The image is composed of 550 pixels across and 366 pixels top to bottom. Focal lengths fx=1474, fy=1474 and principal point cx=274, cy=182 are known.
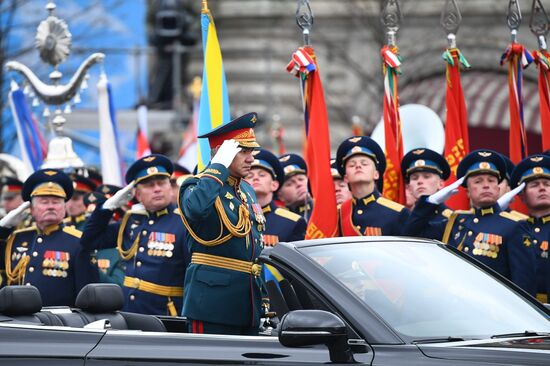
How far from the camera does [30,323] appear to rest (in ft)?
23.6

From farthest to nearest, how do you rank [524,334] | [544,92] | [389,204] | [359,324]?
[544,92] < [389,204] < [524,334] < [359,324]

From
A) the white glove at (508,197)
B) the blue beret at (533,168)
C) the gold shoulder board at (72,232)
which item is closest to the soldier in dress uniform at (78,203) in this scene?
the gold shoulder board at (72,232)

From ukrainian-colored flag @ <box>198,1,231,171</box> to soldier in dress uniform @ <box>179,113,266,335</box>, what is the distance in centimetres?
→ 243

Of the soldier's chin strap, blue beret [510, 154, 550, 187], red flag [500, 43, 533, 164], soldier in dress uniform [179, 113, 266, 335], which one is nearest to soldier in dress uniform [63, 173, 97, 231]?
red flag [500, 43, 533, 164]

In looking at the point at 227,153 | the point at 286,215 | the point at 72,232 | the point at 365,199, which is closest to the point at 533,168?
the point at 365,199

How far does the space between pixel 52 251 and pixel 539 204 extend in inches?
143

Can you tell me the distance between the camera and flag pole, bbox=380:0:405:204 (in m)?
11.6

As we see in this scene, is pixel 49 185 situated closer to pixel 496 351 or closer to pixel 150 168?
pixel 150 168

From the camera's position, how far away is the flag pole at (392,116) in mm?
11641

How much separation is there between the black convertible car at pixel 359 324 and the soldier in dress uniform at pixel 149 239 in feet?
10.6

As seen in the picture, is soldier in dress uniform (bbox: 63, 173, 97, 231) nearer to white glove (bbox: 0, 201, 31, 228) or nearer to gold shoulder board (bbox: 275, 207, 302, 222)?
white glove (bbox: 0, 201, 31, 228)

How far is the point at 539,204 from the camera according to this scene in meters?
9.98

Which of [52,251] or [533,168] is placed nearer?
[533,168]

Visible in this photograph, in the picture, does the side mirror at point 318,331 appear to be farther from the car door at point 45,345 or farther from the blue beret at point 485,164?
the blue beret at point 485,164
